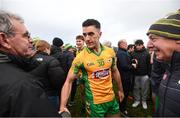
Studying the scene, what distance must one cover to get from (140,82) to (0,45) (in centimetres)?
811

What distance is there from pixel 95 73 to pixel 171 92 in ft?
8.84

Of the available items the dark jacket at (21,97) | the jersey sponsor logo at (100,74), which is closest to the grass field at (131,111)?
the jersey sponsor logo at (100,74)

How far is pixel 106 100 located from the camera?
5547 mm

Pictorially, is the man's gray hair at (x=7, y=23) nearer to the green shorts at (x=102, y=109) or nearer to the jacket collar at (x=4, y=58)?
the jacket collar at (x=4, y=58)

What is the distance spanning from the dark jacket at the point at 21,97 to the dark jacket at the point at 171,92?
3.67 feet

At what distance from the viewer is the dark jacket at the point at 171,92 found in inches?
111

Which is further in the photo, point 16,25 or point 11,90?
point 16,25

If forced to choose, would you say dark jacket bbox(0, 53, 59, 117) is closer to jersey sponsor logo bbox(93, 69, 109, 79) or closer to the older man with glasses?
the older man with glasses

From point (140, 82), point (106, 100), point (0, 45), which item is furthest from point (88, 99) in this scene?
point (140, 82)

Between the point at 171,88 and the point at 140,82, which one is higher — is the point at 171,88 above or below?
above

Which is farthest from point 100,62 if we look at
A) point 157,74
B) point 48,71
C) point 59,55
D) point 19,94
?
point 59,55

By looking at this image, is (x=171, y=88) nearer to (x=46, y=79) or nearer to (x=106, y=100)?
(x=106, y=100)

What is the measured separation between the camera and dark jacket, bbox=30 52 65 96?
605 centimetres

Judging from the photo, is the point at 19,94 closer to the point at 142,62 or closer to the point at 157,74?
the point at 157,74
